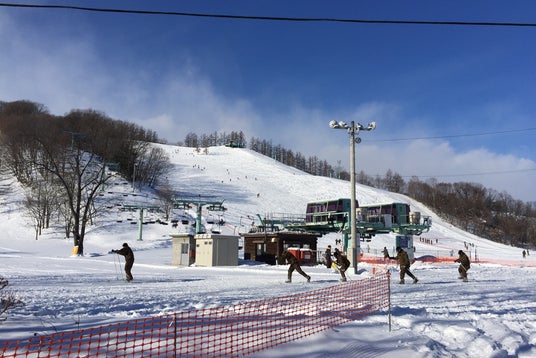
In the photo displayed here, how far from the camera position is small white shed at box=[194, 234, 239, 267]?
2906cm

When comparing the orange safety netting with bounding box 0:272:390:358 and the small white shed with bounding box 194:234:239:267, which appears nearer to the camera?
the orange safety netting with bounding box 0:272:390:358

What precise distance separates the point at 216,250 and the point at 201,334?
2236 cm

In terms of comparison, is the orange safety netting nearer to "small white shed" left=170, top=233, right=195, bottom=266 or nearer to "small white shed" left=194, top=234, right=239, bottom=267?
"small white shed" left=194, top=234, right=239, bottom=267

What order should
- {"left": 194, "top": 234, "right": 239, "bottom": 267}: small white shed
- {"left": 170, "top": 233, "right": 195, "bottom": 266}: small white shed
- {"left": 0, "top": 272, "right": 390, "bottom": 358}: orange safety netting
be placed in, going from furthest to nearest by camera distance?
1. {"left": 170, "top": 233, "right": 195, "bottom": 266}: small white shed
2. {"left": 194, "top": 234, "right": 239, "bottom": 267}: small white shed
3. {"left": 0, "top": 272, "right": 390, "bottom": 358}: orange safety netting

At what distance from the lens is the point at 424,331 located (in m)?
8.47

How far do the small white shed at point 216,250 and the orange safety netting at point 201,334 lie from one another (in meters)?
19.1

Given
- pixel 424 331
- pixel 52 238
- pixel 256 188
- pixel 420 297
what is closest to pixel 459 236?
pixel 256 188

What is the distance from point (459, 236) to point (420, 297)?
3027 inches

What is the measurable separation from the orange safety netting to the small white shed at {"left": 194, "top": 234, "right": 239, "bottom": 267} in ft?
62.5

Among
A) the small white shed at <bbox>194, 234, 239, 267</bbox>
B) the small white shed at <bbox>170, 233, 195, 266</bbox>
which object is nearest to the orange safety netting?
the small white shed at <bbox>194, 234, 239, 267</bbox>

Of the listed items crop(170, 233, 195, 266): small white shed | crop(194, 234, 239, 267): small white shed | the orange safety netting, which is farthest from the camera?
crop(170, 233, 195, 266): small white shed

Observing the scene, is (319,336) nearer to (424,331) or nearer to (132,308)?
(424,331)

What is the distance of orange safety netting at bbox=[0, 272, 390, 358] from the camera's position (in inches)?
227

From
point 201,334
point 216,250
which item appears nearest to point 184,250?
point 216,250
